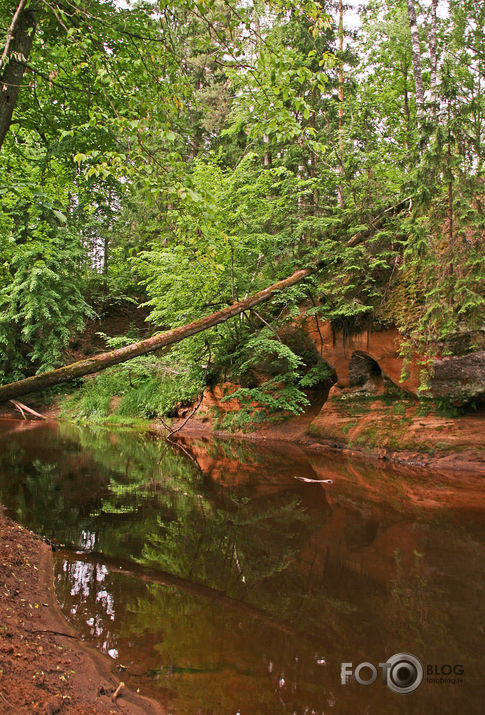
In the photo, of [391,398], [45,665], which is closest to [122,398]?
[391,398]

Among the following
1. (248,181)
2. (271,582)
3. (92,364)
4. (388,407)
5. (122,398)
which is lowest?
(122,398)

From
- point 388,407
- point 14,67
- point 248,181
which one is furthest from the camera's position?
point 248,181

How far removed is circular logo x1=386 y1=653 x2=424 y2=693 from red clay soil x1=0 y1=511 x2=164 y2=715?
4.81ft

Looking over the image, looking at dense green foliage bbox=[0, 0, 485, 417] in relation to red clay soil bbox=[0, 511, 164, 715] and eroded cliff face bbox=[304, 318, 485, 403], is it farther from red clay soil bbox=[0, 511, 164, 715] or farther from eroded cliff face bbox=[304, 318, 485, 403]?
red clay soil bbox=[0, 511, 164, 715]

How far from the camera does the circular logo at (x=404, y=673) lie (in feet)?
8.30

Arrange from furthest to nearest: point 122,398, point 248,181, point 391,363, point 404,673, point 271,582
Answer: point 122,398 → point 248,181 → point 391,363 → point 271,582 → point 404,673

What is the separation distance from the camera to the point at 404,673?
2.63 m

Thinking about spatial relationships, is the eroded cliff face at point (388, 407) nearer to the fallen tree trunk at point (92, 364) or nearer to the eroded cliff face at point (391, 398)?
the eroded cliff face at point (391, 398)

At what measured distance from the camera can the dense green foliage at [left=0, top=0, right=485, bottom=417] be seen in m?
3.79

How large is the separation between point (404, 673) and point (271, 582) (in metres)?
1.37

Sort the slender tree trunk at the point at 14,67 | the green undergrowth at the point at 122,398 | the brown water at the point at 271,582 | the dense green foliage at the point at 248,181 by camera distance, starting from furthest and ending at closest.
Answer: the green undergrowth at the point at 122,398
the slender tree trunk at the point at 14,67
the dense green foliage at the point at 248,181
the brown water at the point at 271,582

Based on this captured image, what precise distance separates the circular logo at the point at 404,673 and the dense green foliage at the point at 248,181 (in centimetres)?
358

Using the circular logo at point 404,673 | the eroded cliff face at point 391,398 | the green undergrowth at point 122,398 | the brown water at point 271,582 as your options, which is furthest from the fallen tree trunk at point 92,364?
the green undergrowth at point 122,398

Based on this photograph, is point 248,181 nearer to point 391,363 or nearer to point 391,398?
point 391,363
